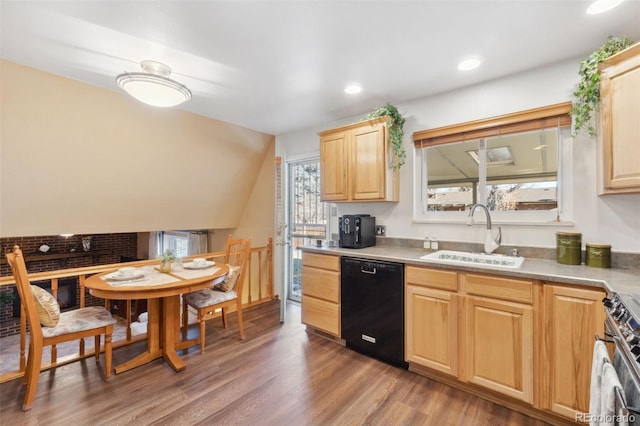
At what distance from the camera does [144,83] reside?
195 centimetres

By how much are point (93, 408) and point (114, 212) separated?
8.18ft

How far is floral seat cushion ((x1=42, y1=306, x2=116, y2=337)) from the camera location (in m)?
1.98

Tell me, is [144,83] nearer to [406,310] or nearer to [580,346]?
[406,310]

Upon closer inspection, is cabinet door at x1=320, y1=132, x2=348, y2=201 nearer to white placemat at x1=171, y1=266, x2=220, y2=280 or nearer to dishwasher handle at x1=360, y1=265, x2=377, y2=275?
dishwasher handle at x1=360, y1=265, x2=377, y2=275

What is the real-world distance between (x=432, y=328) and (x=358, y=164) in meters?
1.69

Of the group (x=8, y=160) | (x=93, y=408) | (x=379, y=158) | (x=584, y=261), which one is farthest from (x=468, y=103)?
(x=8, y=160)

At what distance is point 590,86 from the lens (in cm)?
188

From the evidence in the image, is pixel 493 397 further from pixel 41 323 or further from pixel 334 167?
pixel 41 323

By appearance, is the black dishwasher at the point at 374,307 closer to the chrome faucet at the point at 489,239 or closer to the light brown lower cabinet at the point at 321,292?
the light brown lower cabinet at the point at 321,292

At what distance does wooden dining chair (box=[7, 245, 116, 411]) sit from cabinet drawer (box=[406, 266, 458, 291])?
2.41 m

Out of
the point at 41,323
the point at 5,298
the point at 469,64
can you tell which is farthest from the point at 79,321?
the point at 5,298

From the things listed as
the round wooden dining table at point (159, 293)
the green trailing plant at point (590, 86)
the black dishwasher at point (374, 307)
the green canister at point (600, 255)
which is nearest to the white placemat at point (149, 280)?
the round wooden dining table at point (159, 293)

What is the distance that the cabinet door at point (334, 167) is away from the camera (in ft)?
10.1

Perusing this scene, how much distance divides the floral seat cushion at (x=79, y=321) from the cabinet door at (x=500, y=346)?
273 cm
